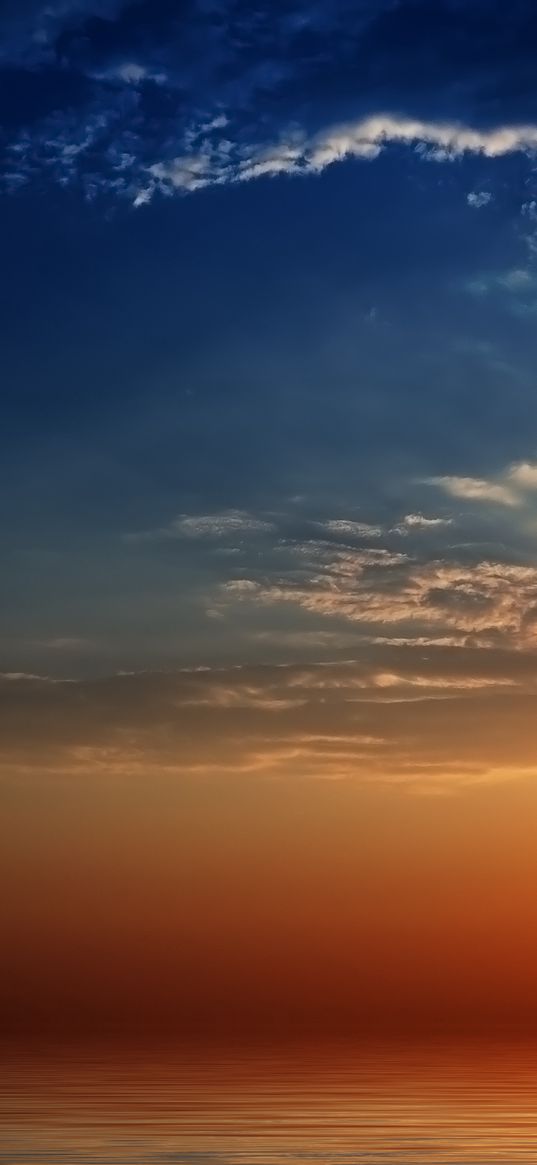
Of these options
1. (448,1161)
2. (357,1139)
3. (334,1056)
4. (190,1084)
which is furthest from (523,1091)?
(334,1056)

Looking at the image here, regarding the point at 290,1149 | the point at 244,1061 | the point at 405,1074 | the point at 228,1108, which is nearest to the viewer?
the point at 290,1149

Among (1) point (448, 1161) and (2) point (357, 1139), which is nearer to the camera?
(1) point (448, 1161)

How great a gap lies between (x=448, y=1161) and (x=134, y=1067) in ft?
218

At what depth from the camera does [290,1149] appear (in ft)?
129

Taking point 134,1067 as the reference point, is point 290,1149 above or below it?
below

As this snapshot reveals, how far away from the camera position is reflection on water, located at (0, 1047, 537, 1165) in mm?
38219

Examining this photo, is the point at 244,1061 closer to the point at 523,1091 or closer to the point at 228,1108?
the point at 523,1091

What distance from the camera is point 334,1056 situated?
12494 centimetres

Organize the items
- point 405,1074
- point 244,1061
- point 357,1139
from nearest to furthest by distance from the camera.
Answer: point 357,1139 < point 405,1074 < point 244,1061

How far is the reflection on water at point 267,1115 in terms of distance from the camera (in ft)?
125

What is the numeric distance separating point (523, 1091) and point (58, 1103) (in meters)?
24.7

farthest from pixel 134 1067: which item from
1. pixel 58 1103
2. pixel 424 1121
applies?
pixel 424 1121

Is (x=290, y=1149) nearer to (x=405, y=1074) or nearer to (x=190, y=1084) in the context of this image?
(x=190, y=1084)

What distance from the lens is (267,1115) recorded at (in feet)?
170
